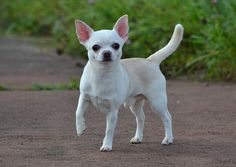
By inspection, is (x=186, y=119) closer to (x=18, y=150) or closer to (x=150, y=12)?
(x=18, y=150)

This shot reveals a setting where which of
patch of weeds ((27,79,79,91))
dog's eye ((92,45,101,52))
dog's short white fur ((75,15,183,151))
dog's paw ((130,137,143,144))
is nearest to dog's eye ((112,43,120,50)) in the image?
dog's short white fur ((75,15,183,151))

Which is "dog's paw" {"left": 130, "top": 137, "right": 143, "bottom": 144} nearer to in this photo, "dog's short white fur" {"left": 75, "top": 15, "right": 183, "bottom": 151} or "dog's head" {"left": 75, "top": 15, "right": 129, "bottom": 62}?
"dog's short white fur" {"left": 75, "top": 15, "right": 183, "bottom": 151}

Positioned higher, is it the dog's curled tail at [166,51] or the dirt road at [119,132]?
the dog's curled tail at [166,51]

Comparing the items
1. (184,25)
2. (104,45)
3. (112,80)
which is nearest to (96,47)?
(104,45)

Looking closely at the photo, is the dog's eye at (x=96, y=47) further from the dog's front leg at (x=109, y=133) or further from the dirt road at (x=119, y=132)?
the dirt road at (x=119, y=132)

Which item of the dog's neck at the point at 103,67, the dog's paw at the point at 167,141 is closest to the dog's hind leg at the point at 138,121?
the dog's paw at the point at 167,141

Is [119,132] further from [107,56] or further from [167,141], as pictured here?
[107,56]

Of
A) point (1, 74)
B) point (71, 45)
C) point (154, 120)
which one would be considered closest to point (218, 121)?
point (154, 120)
